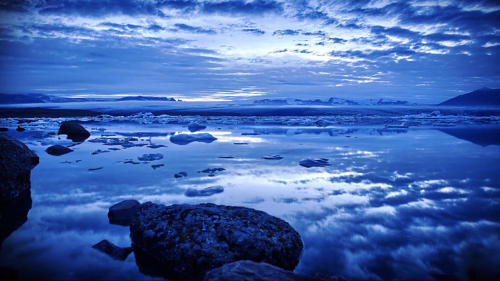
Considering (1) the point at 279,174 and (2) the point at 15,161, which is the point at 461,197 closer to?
(1) the point at 279,174

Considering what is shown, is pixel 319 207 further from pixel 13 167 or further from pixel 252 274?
pixel 13 167

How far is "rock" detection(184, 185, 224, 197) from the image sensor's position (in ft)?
11.0

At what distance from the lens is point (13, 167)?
332 cm

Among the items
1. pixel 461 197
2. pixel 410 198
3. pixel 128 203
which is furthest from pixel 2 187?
pixel 461 197

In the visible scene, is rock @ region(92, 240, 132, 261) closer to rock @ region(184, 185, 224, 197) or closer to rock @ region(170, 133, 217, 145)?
rock @ region(184, 185, 224, 197)

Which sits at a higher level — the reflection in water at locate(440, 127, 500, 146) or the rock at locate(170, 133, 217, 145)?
the reflection in water at locate(440, 127, 500, 146)

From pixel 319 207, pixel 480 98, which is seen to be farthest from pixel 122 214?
pixel 480 98

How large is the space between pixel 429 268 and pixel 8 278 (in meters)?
2.88

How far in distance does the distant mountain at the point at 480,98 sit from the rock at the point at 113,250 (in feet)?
343

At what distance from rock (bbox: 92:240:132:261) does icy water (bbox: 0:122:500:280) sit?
53 mm

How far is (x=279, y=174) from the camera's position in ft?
14.6

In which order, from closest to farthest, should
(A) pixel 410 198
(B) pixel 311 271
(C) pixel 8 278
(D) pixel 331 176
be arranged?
(C) pixel 8 278 → (B) pixel 311 271 → (A) pixel 410 198 → (D) pixel 331 176

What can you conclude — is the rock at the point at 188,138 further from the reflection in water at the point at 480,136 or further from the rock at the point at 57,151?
the reflection in water at the point at 480,136

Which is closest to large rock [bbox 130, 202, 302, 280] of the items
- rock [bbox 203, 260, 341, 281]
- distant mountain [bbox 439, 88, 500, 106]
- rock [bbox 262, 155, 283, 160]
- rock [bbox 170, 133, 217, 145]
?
rock [bbox 203, 260, 341, 281]
